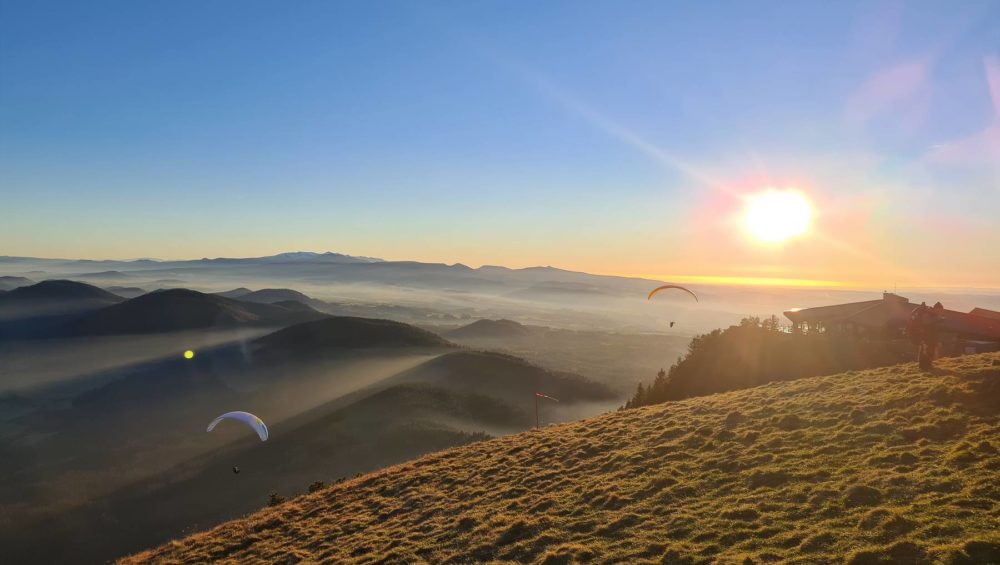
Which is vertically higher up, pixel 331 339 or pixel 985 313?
pixel 985 313

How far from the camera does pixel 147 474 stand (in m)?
90.2

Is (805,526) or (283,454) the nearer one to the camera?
(805,526)

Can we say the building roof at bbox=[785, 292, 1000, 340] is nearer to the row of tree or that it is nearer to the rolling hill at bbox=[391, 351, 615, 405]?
the row of tree

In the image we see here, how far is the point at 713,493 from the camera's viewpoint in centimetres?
1442

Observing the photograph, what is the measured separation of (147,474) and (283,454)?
26853 mm

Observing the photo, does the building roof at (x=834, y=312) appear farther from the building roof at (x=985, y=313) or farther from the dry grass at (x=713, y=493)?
the dry grass at (x=713, y=493)

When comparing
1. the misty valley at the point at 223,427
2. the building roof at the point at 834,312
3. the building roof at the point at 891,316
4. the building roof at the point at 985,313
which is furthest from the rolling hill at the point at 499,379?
the building roof at the point at 985,313

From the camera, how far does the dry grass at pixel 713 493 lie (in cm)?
1087

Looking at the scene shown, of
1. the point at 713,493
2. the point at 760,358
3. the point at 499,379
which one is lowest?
the point at 499,379

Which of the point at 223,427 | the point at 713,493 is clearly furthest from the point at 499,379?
the point at 713,493

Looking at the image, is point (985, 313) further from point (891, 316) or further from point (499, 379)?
point (499, 379)

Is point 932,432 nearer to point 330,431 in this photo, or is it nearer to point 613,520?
point 613,520

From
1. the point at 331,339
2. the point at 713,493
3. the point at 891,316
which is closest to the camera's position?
the point at 713,493

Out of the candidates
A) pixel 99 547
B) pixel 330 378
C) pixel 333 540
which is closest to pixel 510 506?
pixel 333 540
